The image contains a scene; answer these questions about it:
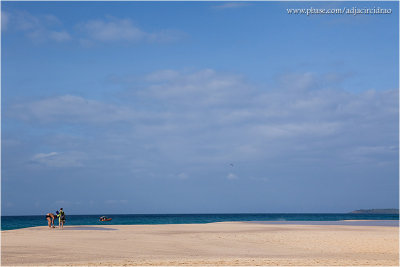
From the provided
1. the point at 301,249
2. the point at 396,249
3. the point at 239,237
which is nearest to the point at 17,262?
the point at 301,249

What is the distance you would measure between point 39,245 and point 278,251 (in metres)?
14.0

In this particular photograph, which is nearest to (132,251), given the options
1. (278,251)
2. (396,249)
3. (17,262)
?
(17,262)

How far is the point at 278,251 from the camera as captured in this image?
25375 mm

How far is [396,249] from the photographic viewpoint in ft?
85.3

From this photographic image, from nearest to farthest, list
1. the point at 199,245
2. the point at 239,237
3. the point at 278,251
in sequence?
the point at 278,251 < the point at 199,245 < the point at 239,237

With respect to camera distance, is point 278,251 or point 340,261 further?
point 278,251

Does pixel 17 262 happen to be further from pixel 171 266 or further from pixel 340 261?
pixel 340 261

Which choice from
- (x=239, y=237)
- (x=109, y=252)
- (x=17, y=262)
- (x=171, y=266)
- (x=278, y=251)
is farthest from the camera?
(x=239, y=237)

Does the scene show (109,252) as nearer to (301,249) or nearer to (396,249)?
(301,249)

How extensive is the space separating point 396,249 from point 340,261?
320 inches

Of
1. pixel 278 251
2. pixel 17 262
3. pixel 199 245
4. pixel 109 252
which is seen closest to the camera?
pixel 17 262

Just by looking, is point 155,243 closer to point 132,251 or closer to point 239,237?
point 132,251

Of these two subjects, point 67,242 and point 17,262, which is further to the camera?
point 67,242

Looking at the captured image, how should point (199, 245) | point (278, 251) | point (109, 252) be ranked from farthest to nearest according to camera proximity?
point (199, 245) → point (278, 251) → point (109, 252)
